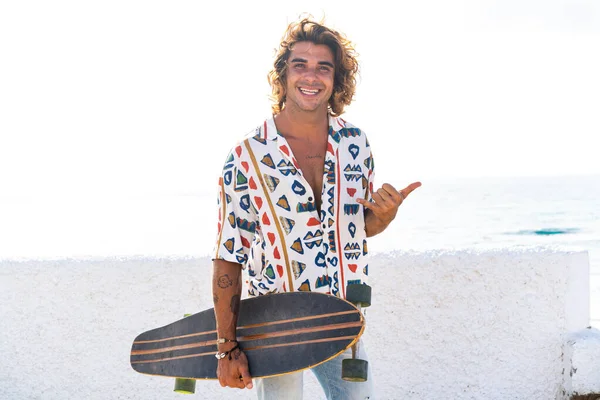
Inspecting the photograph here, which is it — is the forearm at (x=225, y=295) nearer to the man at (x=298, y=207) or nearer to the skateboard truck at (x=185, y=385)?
the man at (x=298, y=207)

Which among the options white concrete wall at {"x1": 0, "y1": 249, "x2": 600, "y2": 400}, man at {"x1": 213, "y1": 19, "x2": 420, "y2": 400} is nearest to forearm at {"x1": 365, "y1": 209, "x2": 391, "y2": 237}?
man at {"x1": 213, "y1": 19, "x2": 420, "y2": 400}

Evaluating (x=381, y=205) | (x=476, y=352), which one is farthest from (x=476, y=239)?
(x=381, y=205)

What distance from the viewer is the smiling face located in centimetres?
235

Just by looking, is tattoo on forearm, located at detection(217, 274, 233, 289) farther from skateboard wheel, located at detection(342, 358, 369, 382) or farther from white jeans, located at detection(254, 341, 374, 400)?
skateboard wheel, located at detection(342, 358, 369, 382)

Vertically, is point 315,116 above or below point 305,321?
above

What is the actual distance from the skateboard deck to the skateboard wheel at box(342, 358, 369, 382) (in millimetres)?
50

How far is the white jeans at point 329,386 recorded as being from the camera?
228 centimetres

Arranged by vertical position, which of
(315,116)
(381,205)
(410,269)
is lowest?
(410,269)

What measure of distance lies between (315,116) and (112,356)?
2.05 m

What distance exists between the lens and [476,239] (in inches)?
952

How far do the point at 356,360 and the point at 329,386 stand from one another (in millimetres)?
243

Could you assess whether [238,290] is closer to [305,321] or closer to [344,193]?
[305,321]

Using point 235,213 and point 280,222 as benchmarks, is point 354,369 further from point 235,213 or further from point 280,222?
point 235,213

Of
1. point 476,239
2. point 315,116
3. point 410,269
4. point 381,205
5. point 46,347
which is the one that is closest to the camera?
point 381,205
